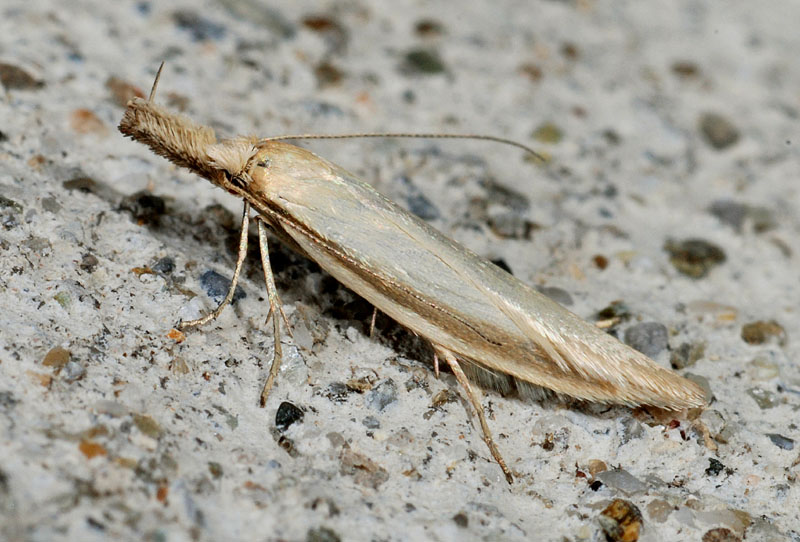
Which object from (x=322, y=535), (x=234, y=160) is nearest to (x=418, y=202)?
(x=234, y=160)

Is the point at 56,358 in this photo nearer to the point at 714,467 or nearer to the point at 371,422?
the point at 371,422

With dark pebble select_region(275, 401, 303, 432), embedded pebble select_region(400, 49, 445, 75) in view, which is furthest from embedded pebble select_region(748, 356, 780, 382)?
embedded pebble select_region(400, 49, 445, 75)

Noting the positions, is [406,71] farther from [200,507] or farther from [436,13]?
[200,507]

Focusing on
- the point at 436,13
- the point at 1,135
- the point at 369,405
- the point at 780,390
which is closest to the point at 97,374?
the point at 369,405

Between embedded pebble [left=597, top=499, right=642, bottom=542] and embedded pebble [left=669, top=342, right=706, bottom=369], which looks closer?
embedded pebble [left=597, top=499, right=642, bottom=542]

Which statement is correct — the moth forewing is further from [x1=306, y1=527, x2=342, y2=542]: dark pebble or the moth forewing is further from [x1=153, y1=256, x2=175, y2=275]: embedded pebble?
[x1=306, y1=527, x2=342, y2=542]: dark pebble

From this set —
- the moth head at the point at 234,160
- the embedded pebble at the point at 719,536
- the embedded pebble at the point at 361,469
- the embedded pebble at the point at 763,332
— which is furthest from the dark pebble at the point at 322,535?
the embedded pebble at the point at 763,332
